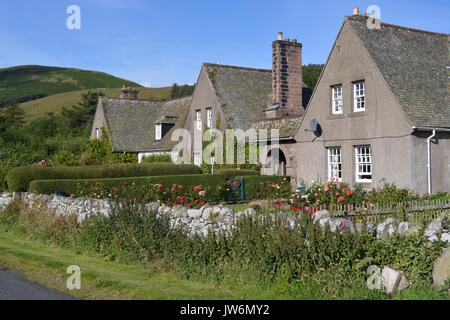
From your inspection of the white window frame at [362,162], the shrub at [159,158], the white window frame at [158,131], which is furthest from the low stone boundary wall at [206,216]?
the white window frame at [158,131]

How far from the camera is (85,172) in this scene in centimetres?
2127

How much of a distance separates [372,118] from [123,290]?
15.1 meters

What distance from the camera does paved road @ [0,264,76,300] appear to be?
737 cm

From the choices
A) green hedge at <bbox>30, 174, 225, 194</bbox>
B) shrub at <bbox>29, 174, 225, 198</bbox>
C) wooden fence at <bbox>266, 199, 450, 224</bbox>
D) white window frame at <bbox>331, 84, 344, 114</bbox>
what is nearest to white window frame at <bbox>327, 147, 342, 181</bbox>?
white window frame at <bbox>331, 84, 344, 114</bbox>

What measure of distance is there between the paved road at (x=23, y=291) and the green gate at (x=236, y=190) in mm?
14370

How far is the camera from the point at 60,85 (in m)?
143

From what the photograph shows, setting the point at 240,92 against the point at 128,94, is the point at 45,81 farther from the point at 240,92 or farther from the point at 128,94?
the point at 240,92

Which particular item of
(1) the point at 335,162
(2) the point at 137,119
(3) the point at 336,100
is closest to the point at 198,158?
(1) the point at 335,162

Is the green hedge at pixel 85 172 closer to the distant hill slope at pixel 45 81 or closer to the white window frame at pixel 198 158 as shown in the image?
the white window frame at pixel 198 158

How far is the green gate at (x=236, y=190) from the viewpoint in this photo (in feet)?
74.2

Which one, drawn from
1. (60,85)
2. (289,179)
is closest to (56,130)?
(289,179)

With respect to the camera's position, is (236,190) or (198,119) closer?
(236,190)

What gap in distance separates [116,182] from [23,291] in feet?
39.6

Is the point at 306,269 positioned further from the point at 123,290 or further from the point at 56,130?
the point at 56,130
